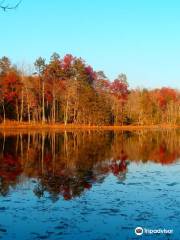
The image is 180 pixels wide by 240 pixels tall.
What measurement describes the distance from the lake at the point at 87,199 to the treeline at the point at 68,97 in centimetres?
5102

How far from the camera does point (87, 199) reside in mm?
15312

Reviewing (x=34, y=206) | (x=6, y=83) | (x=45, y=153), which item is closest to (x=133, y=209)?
(x=34, y=206)

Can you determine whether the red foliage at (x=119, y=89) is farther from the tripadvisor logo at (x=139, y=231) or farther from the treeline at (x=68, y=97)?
the tripadvisor logo at (x=139, y=231)

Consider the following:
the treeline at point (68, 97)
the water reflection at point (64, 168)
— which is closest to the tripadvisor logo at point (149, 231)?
the water reflection at point (64, 168)

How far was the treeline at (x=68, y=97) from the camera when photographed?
7738 centimetres

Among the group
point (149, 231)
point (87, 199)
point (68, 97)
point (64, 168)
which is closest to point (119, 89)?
point (68, 97)

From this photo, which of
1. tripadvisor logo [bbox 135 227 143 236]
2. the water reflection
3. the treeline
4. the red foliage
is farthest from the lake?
the red foliage

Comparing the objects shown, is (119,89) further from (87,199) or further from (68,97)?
(87,199)

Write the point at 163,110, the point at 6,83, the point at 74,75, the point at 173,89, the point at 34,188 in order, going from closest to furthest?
the point at 34,188 < the point at 6,83 < the point at 74,75 < the point at 163,110 < the point at 173,89

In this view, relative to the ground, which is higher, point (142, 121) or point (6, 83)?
point (6, 83)

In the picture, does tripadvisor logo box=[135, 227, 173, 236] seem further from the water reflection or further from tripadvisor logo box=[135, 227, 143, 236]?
the water reflection

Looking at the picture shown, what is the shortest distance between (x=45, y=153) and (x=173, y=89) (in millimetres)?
112800

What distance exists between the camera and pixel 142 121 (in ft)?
347

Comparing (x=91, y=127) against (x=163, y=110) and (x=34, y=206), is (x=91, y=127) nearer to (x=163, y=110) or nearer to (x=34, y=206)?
(x=163, y=110)
